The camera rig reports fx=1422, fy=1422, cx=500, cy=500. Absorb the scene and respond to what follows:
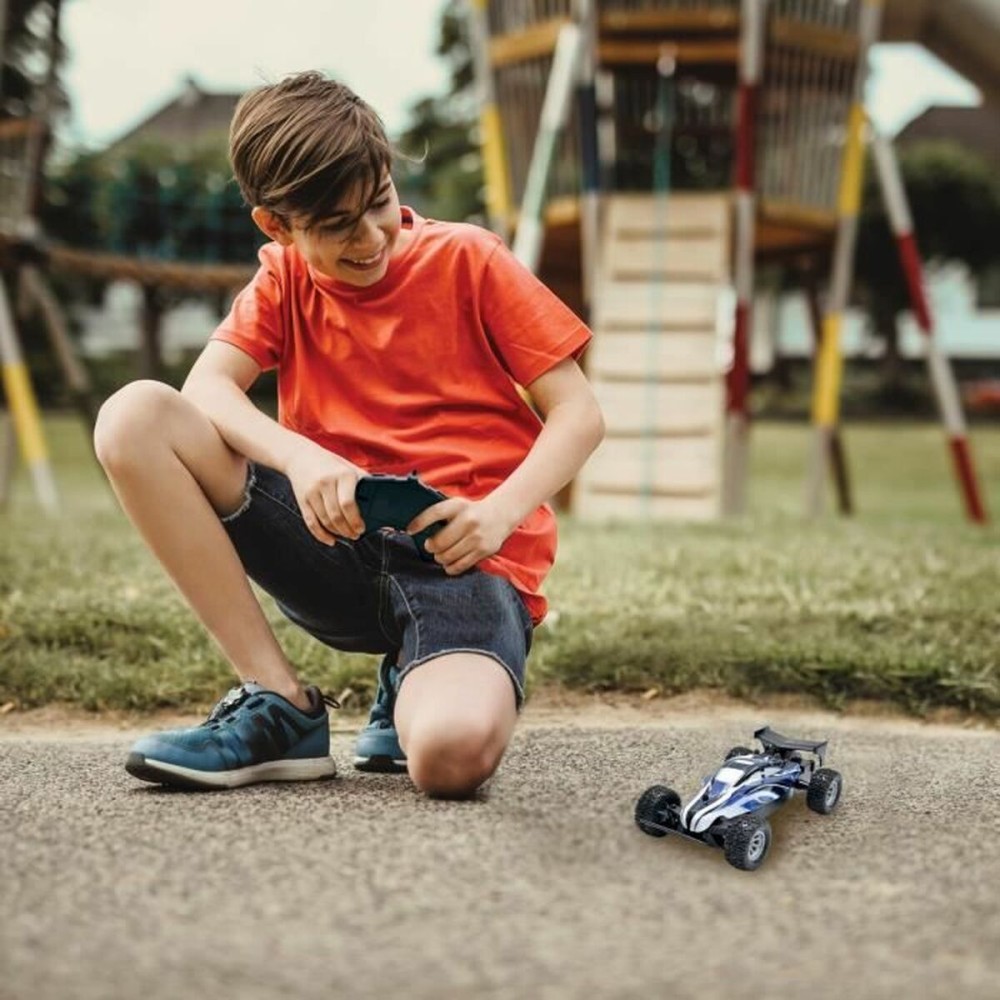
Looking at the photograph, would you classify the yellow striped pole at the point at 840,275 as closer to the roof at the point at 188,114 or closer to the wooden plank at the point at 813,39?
the wooden plank at the point at 813,39

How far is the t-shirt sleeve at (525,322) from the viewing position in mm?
2275

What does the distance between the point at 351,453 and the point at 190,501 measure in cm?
28

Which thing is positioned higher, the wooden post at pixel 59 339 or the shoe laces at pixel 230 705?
the shoe laces at pixel 230 705

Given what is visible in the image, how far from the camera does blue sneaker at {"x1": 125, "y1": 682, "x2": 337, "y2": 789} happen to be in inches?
82.0

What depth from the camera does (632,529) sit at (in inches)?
220

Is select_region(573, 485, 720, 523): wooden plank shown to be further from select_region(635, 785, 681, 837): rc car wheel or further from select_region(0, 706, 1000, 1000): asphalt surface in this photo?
select_region(635, 785, 681, 837): rc car wheel

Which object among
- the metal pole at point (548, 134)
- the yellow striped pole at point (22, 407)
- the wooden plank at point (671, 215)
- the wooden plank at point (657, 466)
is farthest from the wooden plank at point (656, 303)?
the yellow striped pole at point (22, 407)

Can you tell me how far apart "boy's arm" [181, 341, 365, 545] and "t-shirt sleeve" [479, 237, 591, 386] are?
1.09ft

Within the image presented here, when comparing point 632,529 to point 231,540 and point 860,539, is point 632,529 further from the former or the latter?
point 231,540

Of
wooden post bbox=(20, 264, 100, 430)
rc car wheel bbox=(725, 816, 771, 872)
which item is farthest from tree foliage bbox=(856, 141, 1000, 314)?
rc car wheel bbox=(725, 816, 771, 872)

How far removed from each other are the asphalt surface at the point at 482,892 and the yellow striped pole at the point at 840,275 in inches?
206

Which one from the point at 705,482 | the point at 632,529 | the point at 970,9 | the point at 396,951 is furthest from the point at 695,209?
the point at 396,951

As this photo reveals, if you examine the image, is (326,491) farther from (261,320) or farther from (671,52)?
(671,52)

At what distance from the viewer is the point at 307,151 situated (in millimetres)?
2088
